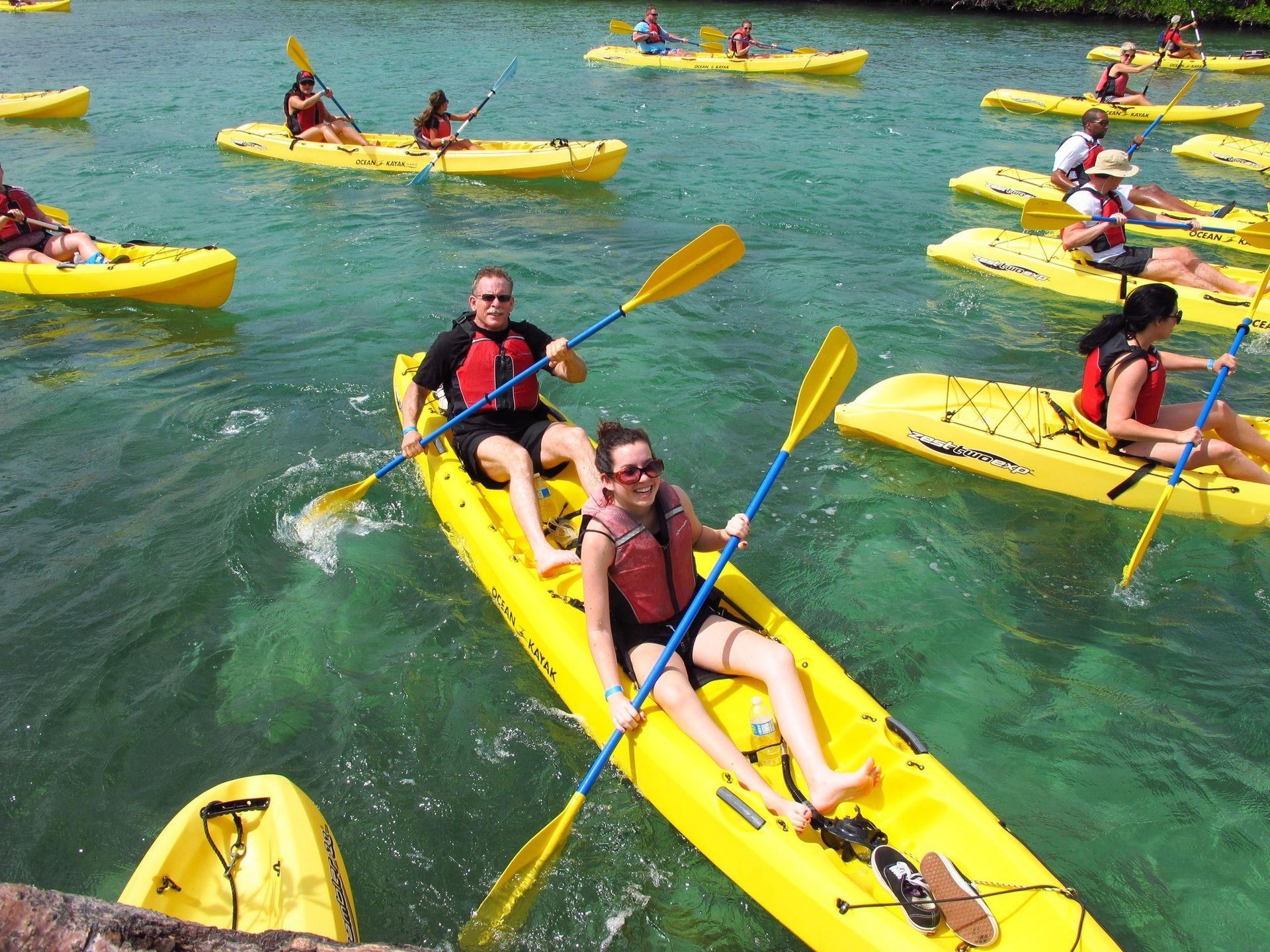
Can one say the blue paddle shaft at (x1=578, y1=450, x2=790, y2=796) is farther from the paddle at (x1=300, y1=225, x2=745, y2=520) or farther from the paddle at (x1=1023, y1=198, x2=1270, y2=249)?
the paddle at (x1=1023, y1=198, x2=1270, y2=249)

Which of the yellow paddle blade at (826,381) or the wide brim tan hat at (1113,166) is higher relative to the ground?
the wide brim tan hat at (1113,166)

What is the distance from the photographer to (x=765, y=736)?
329cm

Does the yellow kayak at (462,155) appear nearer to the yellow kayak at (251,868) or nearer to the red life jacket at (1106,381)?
the red life jacket at (1106,381)

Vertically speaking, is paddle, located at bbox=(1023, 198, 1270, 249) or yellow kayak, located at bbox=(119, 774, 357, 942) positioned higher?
paddle, located at bbox=(1023, 198, 1270, 249)

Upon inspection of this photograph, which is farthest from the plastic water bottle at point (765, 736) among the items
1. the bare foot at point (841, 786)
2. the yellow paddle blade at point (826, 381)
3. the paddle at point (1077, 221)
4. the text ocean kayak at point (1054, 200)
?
the text ocean kayak at point (1054, 200)

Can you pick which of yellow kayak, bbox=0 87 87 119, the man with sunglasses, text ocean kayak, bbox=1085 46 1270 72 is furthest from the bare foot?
text ocean kayak, bbox=1085 46 1270 72

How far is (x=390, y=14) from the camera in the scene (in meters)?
24.9

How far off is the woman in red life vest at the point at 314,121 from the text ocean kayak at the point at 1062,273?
7.56m

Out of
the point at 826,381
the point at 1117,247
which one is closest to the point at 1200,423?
the point at 826,381

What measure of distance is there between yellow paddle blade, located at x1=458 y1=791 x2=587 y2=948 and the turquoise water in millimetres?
126

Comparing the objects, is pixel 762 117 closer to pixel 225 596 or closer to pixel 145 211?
pixel 145 211

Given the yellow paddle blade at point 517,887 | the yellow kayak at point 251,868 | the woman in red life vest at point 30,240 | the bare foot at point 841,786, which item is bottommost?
the yellow paddle blade at point 517,887

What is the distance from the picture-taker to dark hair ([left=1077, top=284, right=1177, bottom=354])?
4.64m

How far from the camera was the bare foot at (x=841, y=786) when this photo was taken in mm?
2883
